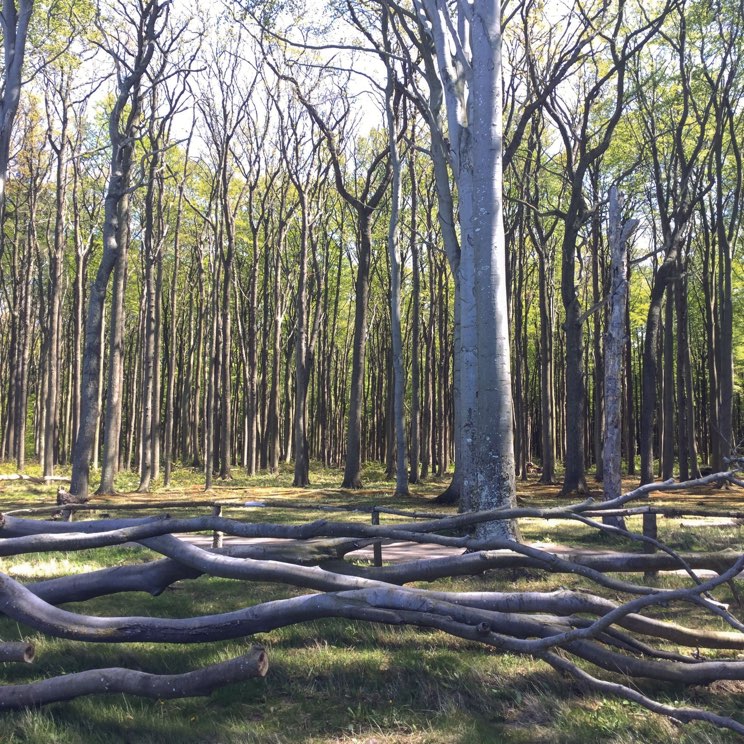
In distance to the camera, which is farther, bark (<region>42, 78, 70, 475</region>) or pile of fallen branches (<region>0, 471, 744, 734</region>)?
bark (<region>42, 78, 70, 475</region>)

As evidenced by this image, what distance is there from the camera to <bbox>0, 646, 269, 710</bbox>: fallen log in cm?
355

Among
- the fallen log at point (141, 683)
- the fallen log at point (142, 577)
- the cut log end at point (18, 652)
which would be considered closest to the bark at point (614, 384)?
the fallen log at point (142, 577)

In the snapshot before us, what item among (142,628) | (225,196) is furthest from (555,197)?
(142,628)

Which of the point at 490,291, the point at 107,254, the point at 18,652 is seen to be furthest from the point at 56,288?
the point at 18,652

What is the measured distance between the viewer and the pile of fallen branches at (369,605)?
3729 millimetres

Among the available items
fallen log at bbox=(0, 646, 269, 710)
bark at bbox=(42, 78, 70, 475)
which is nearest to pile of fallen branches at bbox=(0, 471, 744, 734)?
fallen log at bbox=(0, 646, 269, 710)

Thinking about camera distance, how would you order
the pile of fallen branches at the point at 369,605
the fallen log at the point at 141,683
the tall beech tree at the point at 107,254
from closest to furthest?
the fallen log at the point at 141,683 < the pile of fallen branches at the point at 369,605 < the tall beech tree at the point at 107,254

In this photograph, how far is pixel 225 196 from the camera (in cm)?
2533

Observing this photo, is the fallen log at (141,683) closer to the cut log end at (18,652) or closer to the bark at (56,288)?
the cut log end at (18,652)

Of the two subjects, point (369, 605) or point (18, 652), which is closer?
point (18, 652)

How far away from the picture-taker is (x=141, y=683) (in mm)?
3793

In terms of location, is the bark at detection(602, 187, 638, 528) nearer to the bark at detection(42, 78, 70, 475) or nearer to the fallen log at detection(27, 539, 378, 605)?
the fallen log at detection(27, 539, 378, 605)

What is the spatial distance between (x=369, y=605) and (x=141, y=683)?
1.28m

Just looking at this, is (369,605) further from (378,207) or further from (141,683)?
(378,207)
